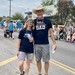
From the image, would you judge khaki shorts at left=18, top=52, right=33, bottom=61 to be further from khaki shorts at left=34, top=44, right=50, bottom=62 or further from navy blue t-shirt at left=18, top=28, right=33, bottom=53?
khaki shorts at left=34, top=44, right=50, bottom=62

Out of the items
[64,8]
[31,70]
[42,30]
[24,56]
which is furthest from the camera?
[64,8]

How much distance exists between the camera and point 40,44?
880 cm

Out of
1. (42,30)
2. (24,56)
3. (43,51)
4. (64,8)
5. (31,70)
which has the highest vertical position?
(64,8)

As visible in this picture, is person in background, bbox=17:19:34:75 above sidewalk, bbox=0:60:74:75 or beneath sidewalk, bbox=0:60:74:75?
above

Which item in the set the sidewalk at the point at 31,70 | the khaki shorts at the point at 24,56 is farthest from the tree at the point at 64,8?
the khaki shorts at the point at 24,56

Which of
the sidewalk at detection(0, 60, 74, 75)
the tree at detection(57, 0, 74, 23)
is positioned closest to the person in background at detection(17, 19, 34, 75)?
the sidewalk at detection(0, 60, 74, 75)

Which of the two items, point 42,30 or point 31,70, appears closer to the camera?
point 42,30

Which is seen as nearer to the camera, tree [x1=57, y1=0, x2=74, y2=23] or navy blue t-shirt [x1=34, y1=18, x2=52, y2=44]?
navy blue t-shirt [x1=34, y1=18, x2=52, y2=44]

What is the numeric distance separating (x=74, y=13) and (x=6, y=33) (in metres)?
36.2

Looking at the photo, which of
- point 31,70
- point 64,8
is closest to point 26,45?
point 31,70

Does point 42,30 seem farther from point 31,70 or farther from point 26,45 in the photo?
point 31,70

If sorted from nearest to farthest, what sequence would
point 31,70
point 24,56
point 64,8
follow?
point 24,56, point 31,70, point 64,8

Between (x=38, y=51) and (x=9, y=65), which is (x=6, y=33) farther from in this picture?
(x=38, y=51)

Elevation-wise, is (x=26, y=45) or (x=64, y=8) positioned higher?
(x=64, y=8)
